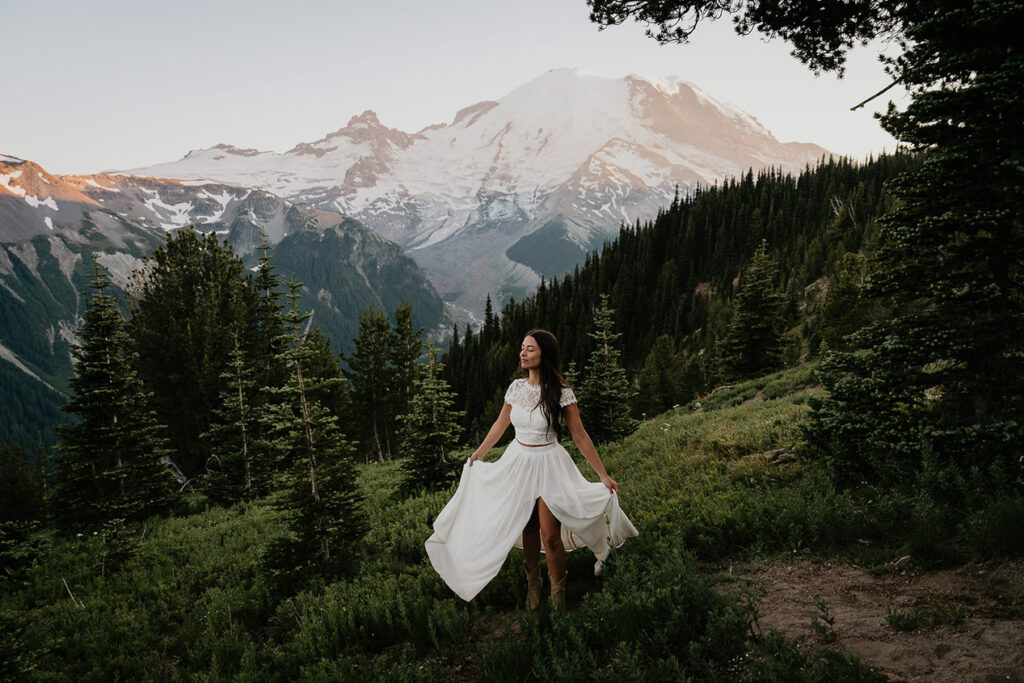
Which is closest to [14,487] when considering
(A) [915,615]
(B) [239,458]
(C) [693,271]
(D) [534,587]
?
(B) [239,458]

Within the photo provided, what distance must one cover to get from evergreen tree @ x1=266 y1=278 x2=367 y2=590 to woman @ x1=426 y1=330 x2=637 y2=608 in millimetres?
3554

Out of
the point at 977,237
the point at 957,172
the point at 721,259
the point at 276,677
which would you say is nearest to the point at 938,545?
the point at 977,237

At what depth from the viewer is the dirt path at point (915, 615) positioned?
323 centimetres

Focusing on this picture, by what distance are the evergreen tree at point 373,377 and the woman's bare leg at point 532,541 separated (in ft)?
138

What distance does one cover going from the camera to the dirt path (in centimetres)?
323

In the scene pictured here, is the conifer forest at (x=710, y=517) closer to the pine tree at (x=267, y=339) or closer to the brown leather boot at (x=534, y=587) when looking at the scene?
the brown leather boot at (x=534, y=587)

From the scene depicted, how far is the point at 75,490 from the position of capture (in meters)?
14.7

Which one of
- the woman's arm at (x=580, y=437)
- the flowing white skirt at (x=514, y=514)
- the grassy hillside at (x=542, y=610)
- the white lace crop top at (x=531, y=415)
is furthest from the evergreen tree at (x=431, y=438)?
the woman's arm at (x=580, y=437)

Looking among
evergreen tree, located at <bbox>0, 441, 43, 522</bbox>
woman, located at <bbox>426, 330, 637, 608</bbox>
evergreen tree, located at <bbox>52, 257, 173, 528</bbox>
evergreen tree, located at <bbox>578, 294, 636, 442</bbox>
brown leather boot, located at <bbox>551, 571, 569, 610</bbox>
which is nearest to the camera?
brown leather boot, located at <bbox>551, 571, 569, 610</bbox>

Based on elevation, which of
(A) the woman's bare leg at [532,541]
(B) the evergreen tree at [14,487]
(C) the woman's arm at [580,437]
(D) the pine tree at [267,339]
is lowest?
(B) the evergreen tree at [14,487]

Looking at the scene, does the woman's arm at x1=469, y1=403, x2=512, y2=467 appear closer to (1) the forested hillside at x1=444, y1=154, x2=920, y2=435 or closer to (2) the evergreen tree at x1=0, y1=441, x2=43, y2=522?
(2) the evergreen tree at x1=0, y1=441, x2=43, y2=522

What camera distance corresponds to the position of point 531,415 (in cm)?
499

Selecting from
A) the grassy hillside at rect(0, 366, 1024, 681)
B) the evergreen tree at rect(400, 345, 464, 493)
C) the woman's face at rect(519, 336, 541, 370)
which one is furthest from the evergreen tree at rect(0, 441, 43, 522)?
the woman's face at rect(519, 336, 541, 370)

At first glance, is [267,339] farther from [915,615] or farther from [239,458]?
[915,615]
